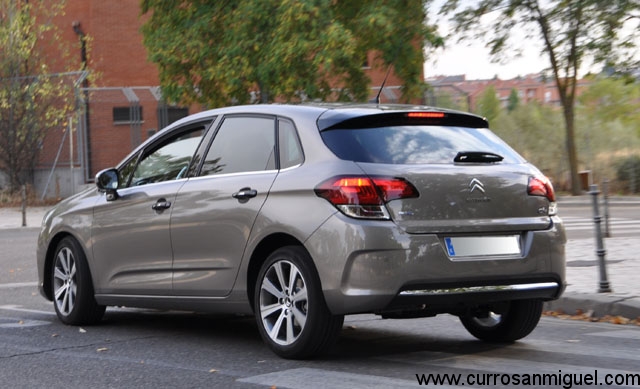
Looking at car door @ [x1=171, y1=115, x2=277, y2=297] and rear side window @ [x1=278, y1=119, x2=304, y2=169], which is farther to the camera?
car door @ [x1=171, y1=115, x2=277, y2=297]

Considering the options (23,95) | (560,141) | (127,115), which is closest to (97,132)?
(127,115)

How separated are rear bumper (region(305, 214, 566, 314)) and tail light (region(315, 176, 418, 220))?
70 mm

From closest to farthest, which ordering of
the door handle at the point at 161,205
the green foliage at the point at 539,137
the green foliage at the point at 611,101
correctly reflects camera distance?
the door handle at the point at 161,205, the green foliage at the point at 539,137, the green foliage at the point at 611,101

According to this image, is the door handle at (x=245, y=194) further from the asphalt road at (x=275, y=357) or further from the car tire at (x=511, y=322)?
the car tire at (x=511, y=322)

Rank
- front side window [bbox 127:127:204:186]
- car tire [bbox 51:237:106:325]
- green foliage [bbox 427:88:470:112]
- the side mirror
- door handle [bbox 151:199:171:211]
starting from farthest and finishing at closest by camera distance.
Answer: green foliage [bbox 427:88:470:112], car tire [bbox 51:237:106:325], the side mirror, front side window [bbox 127:127:204:186], door handle [bbox 151:199:171:211]

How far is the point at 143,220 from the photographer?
820cm

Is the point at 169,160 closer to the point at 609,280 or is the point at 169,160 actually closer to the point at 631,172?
the point at 609,280

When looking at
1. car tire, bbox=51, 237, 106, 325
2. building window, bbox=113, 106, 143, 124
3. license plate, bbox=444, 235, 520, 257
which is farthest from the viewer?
building window, bbox=113, 106, 143, 124

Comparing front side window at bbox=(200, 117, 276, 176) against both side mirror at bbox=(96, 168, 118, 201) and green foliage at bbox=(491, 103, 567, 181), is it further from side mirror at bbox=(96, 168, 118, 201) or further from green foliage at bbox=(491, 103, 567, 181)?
green foliage at bbox=(491, 103, 567, 181)

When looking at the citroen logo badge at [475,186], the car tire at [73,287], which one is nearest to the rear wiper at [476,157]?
the citroen logo badge at [475,186]

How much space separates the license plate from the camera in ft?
21.5

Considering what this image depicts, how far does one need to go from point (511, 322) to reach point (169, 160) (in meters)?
2.79

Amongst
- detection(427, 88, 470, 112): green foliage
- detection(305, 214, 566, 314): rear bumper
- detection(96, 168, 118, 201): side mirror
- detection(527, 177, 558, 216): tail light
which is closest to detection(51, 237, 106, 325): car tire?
detection(96, 168, 118, 201): side mirror

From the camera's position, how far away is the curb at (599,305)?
29.2 ft
